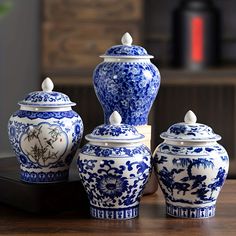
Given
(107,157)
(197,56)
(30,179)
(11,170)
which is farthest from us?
(197,56)

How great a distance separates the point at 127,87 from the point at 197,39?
6.45 ft

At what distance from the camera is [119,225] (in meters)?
1.25

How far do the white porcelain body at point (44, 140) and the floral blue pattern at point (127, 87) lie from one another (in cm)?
12

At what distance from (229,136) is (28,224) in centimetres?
231

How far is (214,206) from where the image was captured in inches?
51.7

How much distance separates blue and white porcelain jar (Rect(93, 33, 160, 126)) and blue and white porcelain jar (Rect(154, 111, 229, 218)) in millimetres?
160

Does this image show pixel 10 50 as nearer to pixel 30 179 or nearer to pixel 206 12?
pixel 206 12

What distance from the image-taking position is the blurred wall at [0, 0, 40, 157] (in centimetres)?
354

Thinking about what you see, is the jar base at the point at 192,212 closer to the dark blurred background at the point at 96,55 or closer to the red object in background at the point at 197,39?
the dark blurred background at the point at 96,55

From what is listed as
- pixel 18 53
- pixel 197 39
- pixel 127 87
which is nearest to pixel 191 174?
pixel 127 87

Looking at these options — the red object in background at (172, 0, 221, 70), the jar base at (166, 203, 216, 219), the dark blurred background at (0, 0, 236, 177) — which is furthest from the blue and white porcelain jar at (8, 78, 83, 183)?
the red object in background at (172, 0, 221, 70)

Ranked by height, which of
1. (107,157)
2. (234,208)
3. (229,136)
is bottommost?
(229,136)

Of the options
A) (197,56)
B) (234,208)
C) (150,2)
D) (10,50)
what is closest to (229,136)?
(197,56)

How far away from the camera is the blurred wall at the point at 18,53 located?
139 inches
